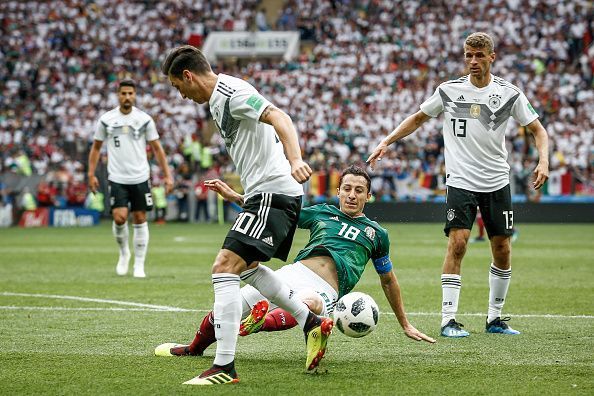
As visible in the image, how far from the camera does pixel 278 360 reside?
22.7 feet

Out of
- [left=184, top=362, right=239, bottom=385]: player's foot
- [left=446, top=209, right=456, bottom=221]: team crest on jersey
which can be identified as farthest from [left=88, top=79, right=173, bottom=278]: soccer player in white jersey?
[left=184, top=362, right=239, bottom=385]: player's foot

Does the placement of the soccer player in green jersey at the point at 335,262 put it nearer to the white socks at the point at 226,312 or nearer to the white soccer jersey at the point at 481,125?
the white socks at the point at 226,312

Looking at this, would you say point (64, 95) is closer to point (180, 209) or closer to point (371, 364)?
point (180, 209)

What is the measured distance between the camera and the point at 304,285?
23.8ft

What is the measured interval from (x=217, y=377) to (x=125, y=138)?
8495mm

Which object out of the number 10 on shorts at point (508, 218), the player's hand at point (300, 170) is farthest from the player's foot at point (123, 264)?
the player's hand at point (300, 170)

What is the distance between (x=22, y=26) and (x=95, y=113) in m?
7.26

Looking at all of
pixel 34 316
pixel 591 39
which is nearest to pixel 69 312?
pixel 34 316

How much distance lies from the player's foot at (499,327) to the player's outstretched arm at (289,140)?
329 centimetres

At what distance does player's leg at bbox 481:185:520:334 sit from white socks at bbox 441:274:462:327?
1.18 feet

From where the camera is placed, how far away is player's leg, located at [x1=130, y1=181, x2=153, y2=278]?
14.0 metres

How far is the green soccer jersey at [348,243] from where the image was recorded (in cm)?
743

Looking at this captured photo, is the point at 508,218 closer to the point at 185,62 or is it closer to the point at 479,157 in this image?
the point at 479,157

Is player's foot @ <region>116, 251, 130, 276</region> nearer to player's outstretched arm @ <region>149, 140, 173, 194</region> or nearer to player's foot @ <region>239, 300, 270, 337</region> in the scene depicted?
player's outstretched arm @ <region>149, 140, 173, 194</region>
